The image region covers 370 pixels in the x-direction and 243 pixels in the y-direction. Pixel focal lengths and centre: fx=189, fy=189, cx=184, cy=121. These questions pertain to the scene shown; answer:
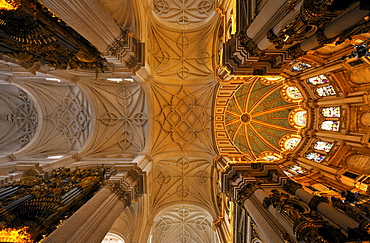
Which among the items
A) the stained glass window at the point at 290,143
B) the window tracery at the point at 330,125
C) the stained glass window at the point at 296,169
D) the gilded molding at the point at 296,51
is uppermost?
the gilded molding at the point at 296,51

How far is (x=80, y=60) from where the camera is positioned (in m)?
9.45

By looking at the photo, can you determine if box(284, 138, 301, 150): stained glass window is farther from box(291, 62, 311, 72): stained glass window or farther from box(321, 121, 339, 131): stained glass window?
box(291, 62, 311, 72): stained glass window

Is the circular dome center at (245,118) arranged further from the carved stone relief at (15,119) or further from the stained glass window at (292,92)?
the carved stone relief at (15,119)

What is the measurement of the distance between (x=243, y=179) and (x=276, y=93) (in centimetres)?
1260

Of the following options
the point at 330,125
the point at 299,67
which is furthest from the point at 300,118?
the point at 299,67

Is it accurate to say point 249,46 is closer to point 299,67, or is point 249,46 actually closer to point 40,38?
point 299,67

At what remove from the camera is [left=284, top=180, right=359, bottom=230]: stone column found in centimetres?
561

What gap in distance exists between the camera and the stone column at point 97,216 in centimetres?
566

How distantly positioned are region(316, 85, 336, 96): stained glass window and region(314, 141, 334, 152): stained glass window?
354 centimetres

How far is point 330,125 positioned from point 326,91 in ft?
8.07

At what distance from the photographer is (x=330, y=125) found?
13594 millimetres

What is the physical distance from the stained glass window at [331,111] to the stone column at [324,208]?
7.93m

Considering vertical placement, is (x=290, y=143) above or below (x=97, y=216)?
above

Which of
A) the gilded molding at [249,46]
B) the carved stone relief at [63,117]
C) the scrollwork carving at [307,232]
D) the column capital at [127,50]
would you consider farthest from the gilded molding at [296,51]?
the carved stone relief at [63,117]
